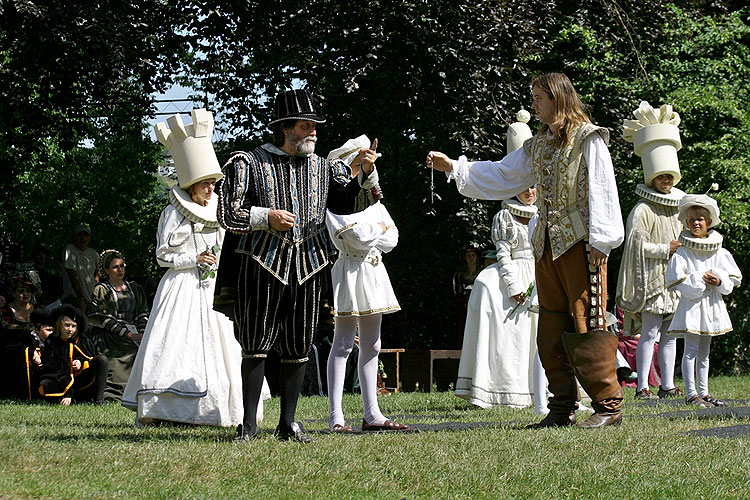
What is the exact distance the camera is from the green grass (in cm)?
457

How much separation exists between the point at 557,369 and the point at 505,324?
2.85 metres

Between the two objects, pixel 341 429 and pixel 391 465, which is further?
pixel 341 429

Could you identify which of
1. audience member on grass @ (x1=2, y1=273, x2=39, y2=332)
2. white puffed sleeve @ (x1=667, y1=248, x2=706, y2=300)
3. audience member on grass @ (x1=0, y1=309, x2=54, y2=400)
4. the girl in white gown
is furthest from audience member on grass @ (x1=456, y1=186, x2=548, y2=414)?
audience member on grass @ (x1=2, y1=273, x2=39, y2=332)

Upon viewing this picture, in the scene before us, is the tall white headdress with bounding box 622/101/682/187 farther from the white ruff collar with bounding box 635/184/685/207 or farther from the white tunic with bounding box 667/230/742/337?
the white tunic with bounding box 667/230/742/337

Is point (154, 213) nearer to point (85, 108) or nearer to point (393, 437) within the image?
point (85, 108)

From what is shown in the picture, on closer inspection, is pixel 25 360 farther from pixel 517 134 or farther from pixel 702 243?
pixel 702 243

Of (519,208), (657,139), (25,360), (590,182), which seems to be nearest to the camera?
(590,182)

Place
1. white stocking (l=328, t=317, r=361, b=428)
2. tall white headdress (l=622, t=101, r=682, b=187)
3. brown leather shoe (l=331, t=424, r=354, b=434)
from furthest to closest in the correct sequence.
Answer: tall white headdress (l=622, t=101, r=682, b=187), white stocking (l=328, t=317, r=361, b=428), brown leather shoe (l=331, t=424, r=354, b=434)

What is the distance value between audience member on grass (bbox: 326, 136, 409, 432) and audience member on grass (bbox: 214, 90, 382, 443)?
1.10m

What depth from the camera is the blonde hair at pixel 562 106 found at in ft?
22.9

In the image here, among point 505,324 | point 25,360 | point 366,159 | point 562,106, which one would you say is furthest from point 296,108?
point 25,360

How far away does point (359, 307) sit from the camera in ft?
25.4

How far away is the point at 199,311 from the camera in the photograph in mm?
8195

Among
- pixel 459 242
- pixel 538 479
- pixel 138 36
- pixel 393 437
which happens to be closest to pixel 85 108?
pixel 138 36
